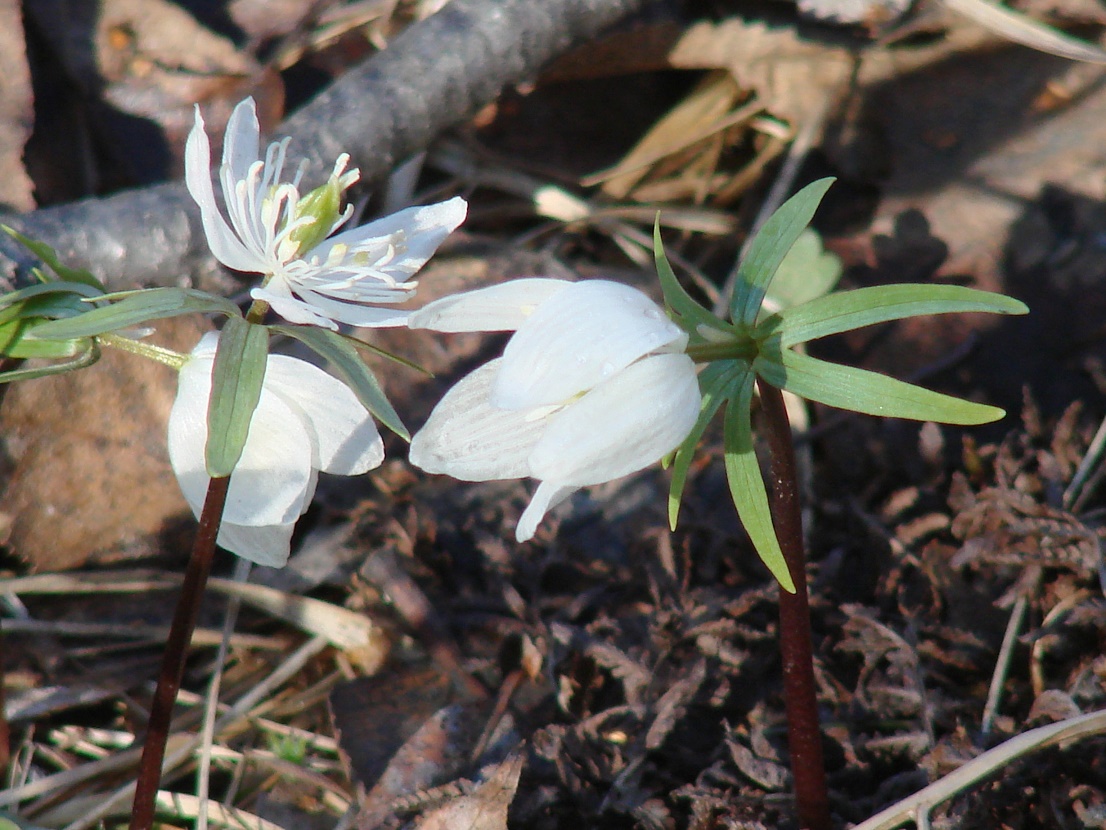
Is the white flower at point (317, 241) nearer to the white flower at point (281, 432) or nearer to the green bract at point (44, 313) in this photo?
the white flower at point (281, 432)

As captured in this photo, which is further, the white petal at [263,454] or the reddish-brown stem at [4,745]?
the reddish-brown stem at [4,745]

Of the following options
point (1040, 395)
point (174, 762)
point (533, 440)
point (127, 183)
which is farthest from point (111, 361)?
point (1040, 395)

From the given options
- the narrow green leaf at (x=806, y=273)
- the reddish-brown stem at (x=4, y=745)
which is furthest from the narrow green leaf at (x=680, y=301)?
the reddish-brown stem at (x=4, y=745)

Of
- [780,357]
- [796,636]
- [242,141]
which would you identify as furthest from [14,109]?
[796,636]

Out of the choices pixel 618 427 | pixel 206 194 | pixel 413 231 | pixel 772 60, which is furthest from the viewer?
pixel 772 60

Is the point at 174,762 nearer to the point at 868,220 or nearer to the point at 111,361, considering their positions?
the point at 111,361

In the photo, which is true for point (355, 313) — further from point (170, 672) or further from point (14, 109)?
point (14, 109)
